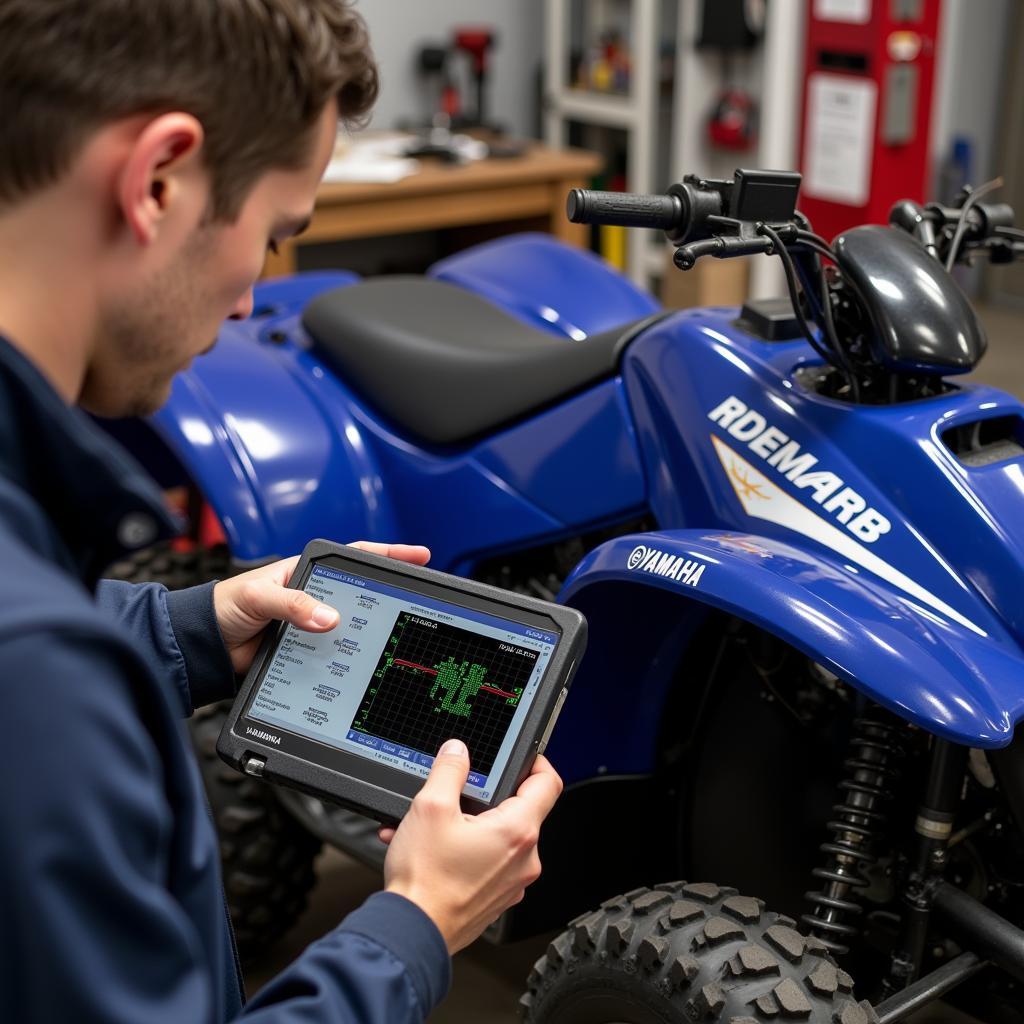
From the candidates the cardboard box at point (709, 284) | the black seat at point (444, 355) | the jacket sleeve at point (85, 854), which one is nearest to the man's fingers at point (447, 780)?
the jacket sleeve at point (85, 854)

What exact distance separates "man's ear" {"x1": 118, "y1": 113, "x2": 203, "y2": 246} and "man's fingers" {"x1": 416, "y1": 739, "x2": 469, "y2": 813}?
0.37m

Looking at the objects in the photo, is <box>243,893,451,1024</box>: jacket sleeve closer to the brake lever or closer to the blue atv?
the blue atv

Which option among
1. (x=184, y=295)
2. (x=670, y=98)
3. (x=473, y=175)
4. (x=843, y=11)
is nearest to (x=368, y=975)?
(x=184, y=295)

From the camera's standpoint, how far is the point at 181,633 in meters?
1.09

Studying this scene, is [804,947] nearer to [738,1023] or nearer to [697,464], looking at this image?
[738,1023]

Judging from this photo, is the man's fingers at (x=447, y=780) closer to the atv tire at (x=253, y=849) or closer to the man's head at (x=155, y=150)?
the man's head at (x=155, y=150)

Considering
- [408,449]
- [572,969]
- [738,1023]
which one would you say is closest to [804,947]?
[738,1023]

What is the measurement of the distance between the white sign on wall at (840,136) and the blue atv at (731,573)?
237cm

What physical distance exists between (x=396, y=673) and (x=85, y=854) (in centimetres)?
56

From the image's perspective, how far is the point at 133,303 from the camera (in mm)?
709

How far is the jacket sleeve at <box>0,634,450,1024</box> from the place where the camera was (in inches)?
22.7

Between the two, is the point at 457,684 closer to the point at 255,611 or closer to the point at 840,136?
the point at 255,611

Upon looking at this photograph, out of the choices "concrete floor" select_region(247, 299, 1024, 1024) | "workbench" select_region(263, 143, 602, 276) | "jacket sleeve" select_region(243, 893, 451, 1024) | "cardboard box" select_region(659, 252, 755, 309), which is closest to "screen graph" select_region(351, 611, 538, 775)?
"jacket sleeve" select_region(243, 893, 451, 1024)

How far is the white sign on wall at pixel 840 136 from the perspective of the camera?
3943mm
